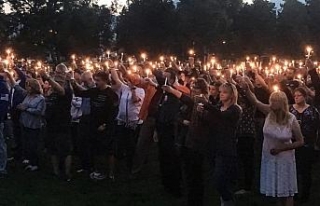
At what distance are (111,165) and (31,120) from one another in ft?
5.95

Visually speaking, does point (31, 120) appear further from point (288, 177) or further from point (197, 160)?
point (288, 177)

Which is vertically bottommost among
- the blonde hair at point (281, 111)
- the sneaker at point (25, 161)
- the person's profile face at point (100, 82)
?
the sneaker at point (25, 161)

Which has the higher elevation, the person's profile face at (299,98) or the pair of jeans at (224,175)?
the person's profile face at (299,98)

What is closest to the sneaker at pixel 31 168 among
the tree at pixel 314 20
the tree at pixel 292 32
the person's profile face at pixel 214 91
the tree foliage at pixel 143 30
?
the person's profile face at pixel 214 91

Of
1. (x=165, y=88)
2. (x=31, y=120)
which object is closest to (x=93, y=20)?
(x=31, y=120)

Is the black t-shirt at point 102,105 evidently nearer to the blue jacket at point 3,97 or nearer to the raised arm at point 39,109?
the raised arm at point 39,109

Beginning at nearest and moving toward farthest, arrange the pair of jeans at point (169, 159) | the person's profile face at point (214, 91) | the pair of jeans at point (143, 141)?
the person's profile face at point (214, 91), the pair of jeans at point (169, 159), the pair of jeans at point (143, 141)

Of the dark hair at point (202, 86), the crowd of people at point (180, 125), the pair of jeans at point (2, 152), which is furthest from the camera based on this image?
the pair of jeans at point (2, 152)

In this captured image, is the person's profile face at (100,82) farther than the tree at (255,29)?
No

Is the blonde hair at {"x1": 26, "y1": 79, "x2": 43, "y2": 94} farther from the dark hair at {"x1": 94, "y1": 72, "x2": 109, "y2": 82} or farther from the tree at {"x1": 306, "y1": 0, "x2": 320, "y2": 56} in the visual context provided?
the tree at {"x1": 306, "y1": 0, "x2": 320, "y2": 56}

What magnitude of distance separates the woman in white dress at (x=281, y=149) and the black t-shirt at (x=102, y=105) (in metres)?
3.62

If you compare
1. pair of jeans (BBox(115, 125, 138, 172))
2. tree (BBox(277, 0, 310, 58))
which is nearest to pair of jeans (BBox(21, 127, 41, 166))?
pair of jeans (BBox(115, 125, 138, 172))

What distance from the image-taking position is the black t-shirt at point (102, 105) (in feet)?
37.8

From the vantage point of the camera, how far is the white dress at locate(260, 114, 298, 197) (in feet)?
28.2
